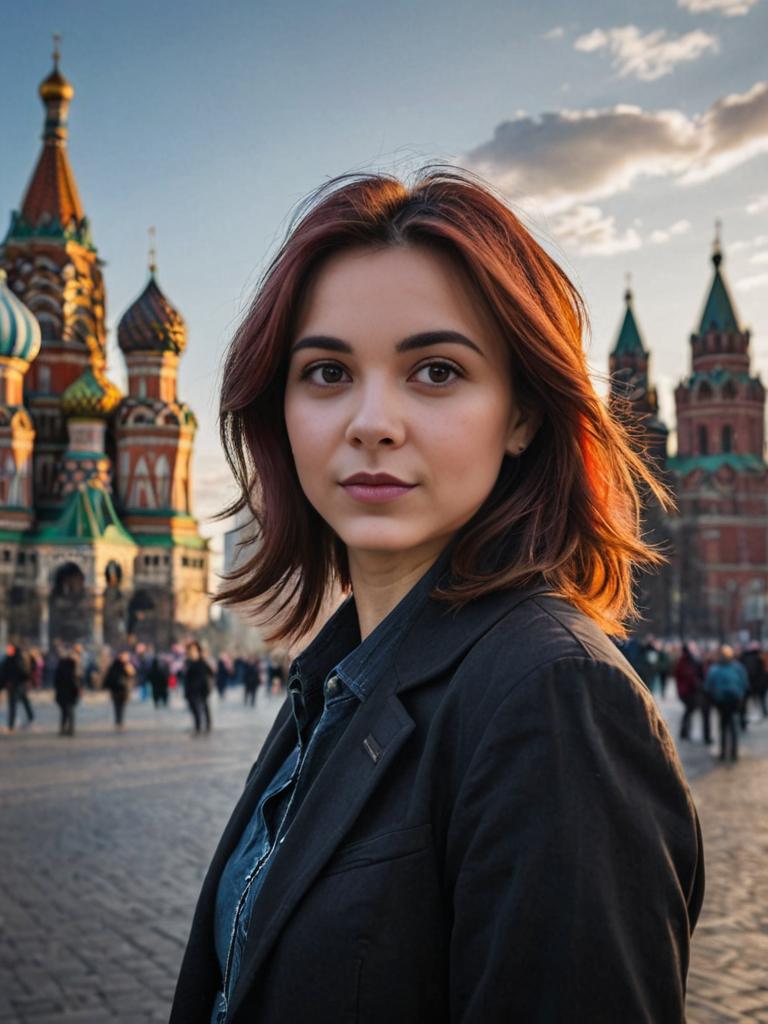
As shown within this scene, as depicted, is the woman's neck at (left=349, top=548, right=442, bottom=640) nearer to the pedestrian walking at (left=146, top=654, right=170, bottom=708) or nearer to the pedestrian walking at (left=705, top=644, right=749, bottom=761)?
the pedestrian walking at (left=705, top=644, right=749, bottom=761)

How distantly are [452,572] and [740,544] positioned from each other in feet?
266

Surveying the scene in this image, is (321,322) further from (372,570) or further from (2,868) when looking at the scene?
(2,868)

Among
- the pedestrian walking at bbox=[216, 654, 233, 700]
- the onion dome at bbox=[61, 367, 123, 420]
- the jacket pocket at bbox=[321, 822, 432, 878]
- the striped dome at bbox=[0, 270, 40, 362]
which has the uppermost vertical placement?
the striped dome at bbox=[0, 270, 40, 362]

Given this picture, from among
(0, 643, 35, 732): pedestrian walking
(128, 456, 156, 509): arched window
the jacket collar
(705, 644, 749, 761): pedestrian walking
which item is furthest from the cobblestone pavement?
(128, 456, 156, 509): arched window

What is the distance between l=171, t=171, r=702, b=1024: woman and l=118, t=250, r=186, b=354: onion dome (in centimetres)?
5928

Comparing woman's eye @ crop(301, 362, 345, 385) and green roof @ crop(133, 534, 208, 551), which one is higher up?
green roof @ crop(133, 534, 208, 551)

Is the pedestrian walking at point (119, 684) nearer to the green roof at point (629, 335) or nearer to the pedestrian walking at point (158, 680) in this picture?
the pedestrian walking at point (158, 680)

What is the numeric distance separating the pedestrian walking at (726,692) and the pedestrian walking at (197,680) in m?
7.54

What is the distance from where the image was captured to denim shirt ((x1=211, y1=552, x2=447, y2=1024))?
5.19 ft

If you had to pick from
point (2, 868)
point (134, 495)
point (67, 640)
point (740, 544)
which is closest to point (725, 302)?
point (740, 544)

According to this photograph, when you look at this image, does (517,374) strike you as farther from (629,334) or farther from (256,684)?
(629,334)

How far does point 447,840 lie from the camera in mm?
1299

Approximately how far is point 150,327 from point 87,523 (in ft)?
40.1

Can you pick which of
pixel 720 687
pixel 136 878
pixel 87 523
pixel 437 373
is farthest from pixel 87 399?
pixel 437 373
